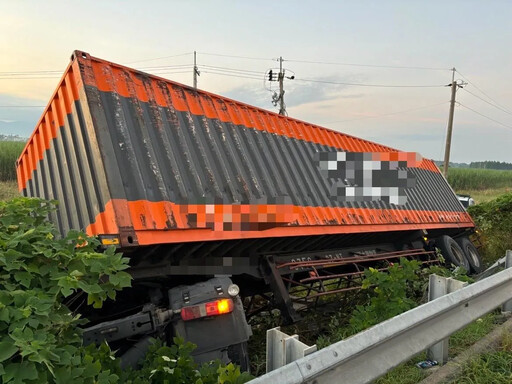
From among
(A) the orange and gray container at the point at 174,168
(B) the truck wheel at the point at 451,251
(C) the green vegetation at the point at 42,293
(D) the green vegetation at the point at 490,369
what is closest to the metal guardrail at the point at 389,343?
(D) the green vegetation at the point at 490,369

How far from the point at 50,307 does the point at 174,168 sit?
2193 millimetres

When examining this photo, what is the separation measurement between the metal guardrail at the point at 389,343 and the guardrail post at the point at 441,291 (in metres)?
0.22

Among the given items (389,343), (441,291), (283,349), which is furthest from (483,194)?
(283,349)

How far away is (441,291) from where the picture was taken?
12.3 ft

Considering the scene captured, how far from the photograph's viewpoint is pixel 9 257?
6.86ft

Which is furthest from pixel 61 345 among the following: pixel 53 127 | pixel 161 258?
pixel 53 127

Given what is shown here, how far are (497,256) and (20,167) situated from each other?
35.5ft

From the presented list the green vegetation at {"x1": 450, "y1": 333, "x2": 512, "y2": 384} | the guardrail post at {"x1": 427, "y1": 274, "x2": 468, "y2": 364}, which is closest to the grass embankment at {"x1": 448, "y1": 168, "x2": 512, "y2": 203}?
the guardrail post at {"x1": 427, "y1": 274, "x2": 468, "y2": 364}

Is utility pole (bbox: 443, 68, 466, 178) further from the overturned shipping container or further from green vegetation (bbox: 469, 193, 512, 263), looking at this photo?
the overturned shipping container

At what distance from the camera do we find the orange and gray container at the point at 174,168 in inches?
141

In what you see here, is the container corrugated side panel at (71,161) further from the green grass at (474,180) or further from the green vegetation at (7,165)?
the green grass at (474,180)

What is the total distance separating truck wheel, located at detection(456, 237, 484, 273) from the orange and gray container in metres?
4.59

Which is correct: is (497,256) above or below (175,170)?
below

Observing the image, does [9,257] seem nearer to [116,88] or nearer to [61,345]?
[61,345]
